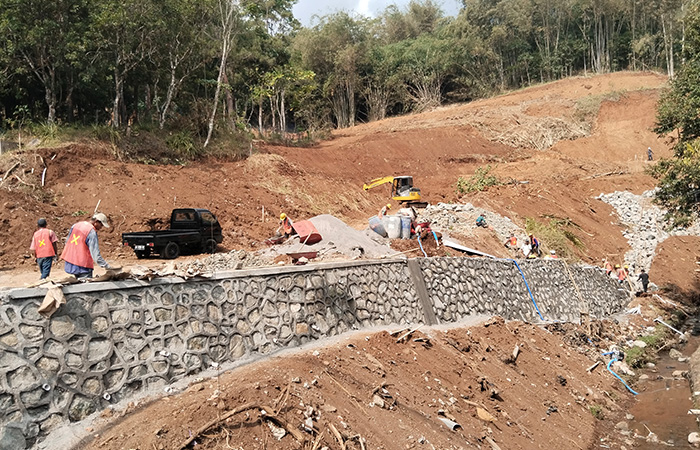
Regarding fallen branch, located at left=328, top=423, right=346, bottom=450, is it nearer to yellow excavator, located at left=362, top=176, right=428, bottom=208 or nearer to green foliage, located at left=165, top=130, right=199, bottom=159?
yellow excavator, located at left=362, top=176, right=428, bottom=208

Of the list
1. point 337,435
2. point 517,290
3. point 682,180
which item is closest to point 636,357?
point 517,290

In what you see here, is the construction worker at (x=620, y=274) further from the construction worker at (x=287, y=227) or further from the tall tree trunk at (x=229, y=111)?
the tall tree trunk at (x=229, y=111)

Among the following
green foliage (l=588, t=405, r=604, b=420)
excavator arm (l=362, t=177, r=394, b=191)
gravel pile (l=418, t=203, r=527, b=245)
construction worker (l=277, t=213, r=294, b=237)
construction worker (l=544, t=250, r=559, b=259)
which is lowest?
green foliage (l=588, t=405, r=604, b=420)

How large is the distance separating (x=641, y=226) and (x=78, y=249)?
2844 centimetres

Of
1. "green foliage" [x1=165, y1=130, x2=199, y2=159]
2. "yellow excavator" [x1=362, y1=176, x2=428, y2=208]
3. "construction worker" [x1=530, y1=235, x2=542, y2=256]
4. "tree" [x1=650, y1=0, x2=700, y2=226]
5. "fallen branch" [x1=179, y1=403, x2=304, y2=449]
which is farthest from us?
"yellow excavator" [x1=362, y1=176, x2=428, y2=208]

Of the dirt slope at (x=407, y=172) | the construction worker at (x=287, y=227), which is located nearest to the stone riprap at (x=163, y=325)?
the construction worker at (x=287, y=227)

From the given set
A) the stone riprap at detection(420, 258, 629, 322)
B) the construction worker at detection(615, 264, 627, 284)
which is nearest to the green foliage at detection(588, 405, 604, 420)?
the stone riprap at detection(420, 258, 629, 322)

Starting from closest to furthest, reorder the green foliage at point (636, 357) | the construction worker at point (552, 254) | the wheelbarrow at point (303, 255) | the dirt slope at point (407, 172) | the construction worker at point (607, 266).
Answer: the wheelbarrow at point (303, 255)
the green foliage at point (636, 357)
the dirt slope at point (407, 172)
the construction worker at point (552, 254)
the construction worker at point (607, 266)

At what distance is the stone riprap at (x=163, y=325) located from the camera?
5621 millimetres

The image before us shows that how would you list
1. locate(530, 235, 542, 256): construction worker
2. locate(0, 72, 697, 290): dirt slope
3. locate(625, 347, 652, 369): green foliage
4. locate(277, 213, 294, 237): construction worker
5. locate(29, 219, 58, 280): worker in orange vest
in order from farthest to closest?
locate(530, 235, 542, 256): construction worker < locate(0, 72, 697, 290): dirt slope < locate(625, 347, 652, 369): green foliage < locate(277, 213, 294, 237): construction worker < locate(29, 219, 58, 280): worker in orange vest

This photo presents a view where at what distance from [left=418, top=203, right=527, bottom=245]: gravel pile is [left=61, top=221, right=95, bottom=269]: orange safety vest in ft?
41.0

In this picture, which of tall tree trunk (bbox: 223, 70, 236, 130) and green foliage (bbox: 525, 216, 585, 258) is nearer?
green foliage (bbox: 525, 216, 585, 258)

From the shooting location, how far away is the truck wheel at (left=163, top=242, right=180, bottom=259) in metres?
14.4

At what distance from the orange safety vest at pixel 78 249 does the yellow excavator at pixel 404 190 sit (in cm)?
1761
